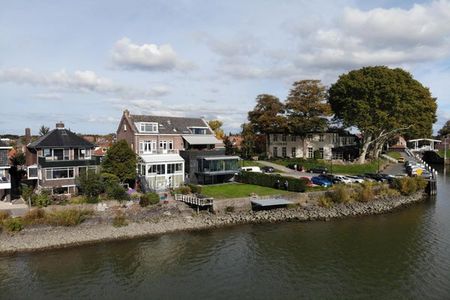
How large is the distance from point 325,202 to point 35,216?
30.3 m

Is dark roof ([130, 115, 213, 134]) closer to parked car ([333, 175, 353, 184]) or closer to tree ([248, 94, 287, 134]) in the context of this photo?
tree ([248, 94, 287, 134])

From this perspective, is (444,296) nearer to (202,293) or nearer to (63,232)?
(202,293)

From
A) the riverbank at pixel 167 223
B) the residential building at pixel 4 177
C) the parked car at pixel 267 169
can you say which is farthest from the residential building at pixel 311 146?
the residential building at pixel 4 177

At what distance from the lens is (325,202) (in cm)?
4506

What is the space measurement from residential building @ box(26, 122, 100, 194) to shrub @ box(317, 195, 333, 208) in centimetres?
2598

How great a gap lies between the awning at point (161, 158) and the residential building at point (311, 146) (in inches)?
1201

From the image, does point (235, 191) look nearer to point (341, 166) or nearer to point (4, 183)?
point (4, 183)

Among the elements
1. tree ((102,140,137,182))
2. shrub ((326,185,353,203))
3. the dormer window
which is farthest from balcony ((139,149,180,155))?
shrub ((326,185,353,203))

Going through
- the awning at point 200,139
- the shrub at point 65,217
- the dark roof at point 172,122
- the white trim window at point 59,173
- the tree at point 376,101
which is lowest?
the shrub at point 65,217

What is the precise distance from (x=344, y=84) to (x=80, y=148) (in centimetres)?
4629

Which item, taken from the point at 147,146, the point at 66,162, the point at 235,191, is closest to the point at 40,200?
the point at 66,162

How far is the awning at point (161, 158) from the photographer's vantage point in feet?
156

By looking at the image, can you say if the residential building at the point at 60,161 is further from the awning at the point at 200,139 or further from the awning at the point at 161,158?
the awning at the point at 200,139

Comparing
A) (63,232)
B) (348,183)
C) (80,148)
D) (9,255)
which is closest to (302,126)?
(348,183)
